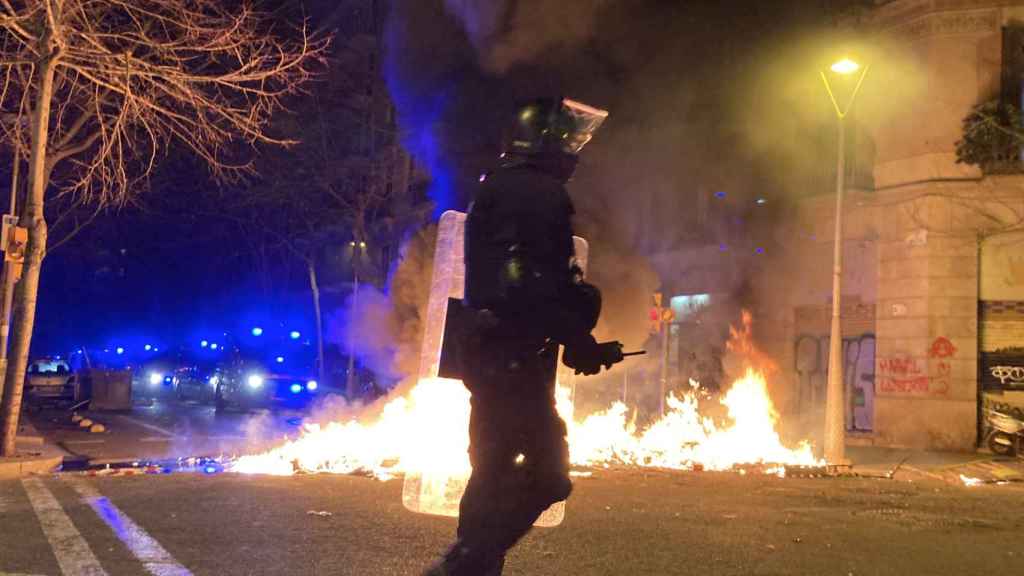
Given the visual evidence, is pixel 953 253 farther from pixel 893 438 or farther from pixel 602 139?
pixel 602 139

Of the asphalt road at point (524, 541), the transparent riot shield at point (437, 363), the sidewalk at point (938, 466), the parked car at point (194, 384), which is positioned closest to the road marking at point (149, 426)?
the asphalt road at point (524, 541)

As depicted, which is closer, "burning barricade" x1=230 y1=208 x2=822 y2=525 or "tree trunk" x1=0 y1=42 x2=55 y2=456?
"burning barricade" x1=230 y1=208 x2=822 y2=525

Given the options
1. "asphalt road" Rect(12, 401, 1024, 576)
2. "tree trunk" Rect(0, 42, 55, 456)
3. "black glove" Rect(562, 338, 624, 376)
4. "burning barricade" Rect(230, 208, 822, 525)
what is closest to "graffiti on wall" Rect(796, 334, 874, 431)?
"burning barricade" Rect(230, 208, 822, 525)

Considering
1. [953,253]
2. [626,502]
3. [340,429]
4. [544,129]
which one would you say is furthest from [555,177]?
[953,253]

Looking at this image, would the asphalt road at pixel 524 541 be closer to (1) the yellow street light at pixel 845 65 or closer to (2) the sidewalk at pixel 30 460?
(2) the sidewalk at pixel 30 460

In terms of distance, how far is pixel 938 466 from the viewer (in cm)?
1328

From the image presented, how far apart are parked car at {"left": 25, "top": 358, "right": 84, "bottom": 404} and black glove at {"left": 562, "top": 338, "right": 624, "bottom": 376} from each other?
25245 millimetres

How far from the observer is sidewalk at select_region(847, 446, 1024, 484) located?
40.7 feet

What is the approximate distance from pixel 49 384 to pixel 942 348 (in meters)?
23.7

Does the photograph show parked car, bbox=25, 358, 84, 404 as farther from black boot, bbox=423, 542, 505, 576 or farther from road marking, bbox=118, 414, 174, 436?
black boot, bbox=423, 542, 505, 576

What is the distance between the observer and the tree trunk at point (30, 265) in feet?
39.2

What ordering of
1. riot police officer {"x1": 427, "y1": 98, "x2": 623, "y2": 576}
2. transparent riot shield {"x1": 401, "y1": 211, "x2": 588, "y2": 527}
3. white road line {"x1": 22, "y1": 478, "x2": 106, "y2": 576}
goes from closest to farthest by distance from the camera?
1. riot police officer {"x1": 427, "y1": 98, "x2": 623, "y2": 576}
2. transparent riot shield {"x1": 401, "y1": 211, "x2": 588, "y2": 527}
3. white road line {"x1": 22, "y1": 478, "x2": 106, "y2": 576}

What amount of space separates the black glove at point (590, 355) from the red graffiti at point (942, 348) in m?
14.9

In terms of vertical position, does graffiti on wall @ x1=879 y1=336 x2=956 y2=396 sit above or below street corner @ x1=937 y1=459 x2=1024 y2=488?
above
